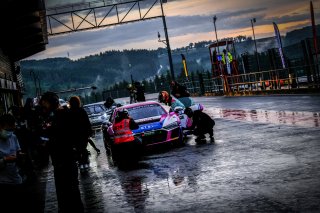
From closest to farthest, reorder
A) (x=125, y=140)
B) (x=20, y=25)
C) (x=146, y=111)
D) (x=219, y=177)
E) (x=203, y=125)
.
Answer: (x=219, y=177) < (x=125, y=140) < (x=203, y=125) < (x=146, y=111) < (x=20, y=25)

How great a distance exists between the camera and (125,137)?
1270 cm

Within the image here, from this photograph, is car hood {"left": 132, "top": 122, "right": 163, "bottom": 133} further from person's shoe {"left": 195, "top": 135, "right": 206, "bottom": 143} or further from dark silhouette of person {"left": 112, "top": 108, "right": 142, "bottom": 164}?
person's shoe {"left": 195, "top": 135, "right": 206, "bottom": 143}

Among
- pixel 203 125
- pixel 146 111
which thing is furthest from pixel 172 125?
pixel 146 111

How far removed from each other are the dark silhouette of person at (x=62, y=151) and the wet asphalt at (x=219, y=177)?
4.02ft

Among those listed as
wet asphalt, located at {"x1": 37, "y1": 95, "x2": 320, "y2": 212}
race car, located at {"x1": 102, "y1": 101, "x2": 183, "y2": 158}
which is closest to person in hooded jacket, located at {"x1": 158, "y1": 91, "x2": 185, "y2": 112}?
race car, located at {"x1": 102, "y1": 101, "x2": 183, "y2": 158}

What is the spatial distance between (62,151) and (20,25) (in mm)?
16856

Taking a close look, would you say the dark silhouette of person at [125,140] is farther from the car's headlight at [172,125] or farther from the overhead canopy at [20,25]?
the overhead canopy at [20,25]

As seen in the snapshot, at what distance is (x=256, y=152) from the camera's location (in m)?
10.2

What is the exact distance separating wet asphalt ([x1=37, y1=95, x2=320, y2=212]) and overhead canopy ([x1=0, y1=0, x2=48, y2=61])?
304 inches

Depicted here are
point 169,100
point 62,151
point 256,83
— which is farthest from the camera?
point 256,83

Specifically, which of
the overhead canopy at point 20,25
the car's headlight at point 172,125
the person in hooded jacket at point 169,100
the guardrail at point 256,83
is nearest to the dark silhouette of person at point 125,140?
the car's headlight at point 172,125

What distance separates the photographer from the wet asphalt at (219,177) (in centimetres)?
632

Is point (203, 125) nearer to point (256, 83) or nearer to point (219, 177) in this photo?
point (219, 177)

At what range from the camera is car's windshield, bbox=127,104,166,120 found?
14105 millimetres
